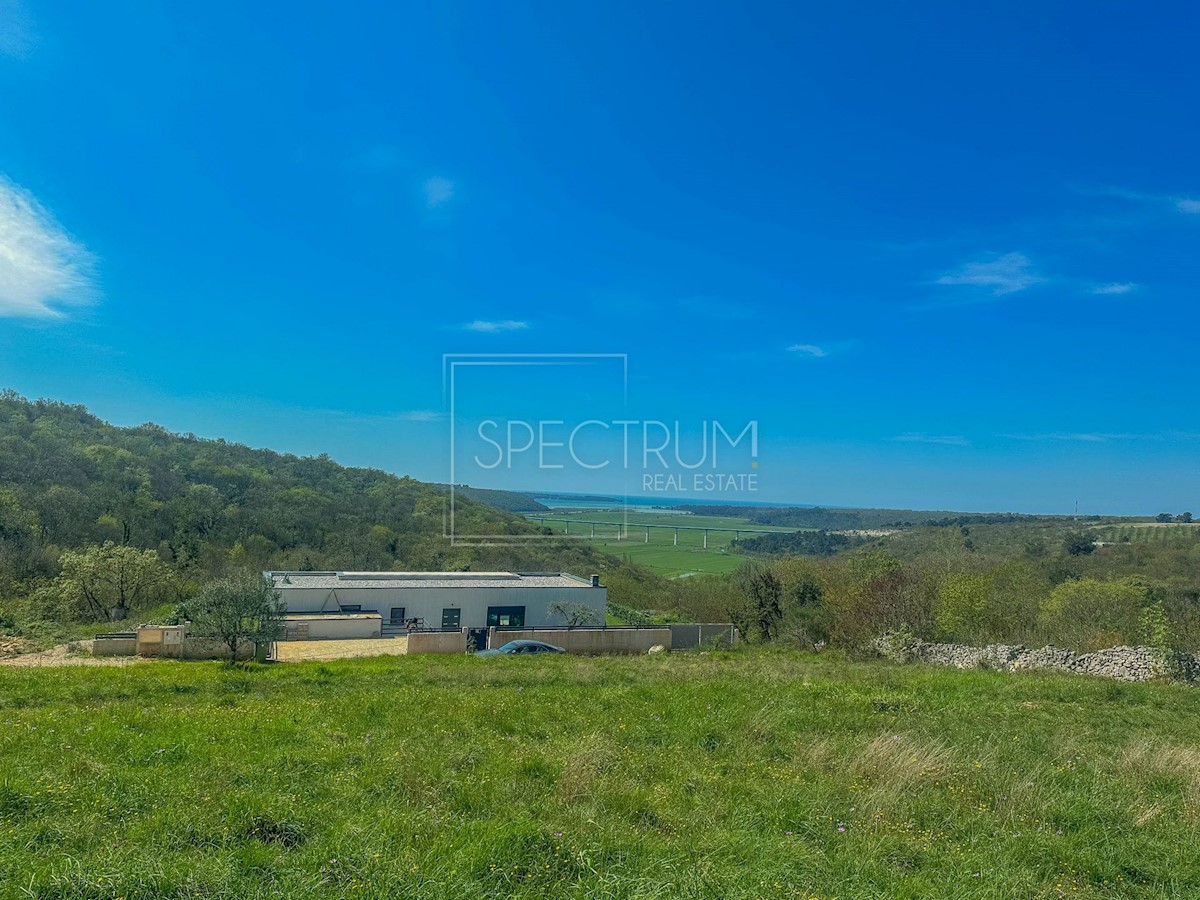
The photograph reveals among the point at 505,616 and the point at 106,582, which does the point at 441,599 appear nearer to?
the point at 505,616

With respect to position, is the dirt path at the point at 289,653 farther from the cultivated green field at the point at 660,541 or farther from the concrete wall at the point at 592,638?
the cultivated green field at the point at 660,541

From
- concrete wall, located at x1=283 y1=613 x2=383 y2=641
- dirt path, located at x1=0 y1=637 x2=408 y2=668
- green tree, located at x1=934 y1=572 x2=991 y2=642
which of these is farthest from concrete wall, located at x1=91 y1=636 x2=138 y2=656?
green tree, located at x1=934 y1=572 x2=991 y2=642

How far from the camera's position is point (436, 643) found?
68.7 ft

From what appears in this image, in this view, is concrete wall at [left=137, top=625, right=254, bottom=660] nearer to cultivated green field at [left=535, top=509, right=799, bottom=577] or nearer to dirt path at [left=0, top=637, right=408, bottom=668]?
dirt path at [left=0, top=637, right=408, bottom=668]

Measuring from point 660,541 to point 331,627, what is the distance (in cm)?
5325

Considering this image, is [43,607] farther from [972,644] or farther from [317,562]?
[972,644]

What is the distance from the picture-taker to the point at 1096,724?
9398mm

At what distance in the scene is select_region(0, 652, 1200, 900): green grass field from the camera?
153 inches

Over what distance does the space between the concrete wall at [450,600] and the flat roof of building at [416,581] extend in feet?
1.60

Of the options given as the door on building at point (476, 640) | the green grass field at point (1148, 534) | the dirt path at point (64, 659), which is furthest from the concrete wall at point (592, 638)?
the green grass field at point (1148, 534)

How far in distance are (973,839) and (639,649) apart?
755 inches

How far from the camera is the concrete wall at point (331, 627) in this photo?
26.0m

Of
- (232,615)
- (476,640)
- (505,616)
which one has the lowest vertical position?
(505,616)

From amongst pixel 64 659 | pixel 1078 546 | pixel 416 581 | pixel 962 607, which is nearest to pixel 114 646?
pixel 64 659
